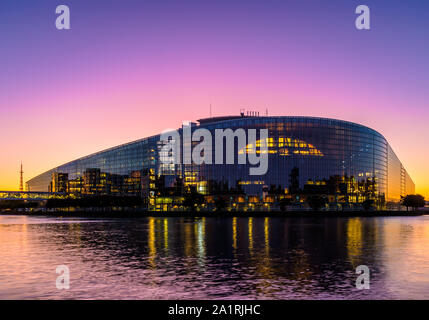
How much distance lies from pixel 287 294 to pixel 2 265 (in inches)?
853

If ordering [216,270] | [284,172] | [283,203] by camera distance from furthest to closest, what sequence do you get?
[284,172] → [283,203] → [216,270]

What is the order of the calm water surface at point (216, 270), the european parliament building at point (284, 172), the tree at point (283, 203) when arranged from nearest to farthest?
1. the calm water surface at point (216, 270)
2. the tree at point (283, 203)
3. the european parliament building at point (284, 172)

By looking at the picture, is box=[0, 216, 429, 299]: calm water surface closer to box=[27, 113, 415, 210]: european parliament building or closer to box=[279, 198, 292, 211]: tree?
box=[279, 198, 292, 211]: tree

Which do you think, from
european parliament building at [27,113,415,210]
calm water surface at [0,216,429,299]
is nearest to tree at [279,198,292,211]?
european parliament building at [27,113,415,210]

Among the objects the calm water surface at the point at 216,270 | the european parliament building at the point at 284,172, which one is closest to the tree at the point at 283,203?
the european parliament building at the point at 284,172

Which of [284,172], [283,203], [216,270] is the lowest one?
[283,203]

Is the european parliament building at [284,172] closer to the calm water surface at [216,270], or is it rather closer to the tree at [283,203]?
the tree at [283,203]

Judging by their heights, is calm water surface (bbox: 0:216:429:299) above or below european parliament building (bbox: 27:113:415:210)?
below

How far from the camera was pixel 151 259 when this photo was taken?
34562mm

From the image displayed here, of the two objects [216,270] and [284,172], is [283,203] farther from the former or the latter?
[216,270]

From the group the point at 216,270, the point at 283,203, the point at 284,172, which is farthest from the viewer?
the point at 284,172

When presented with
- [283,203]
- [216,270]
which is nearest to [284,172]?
[283,203]
